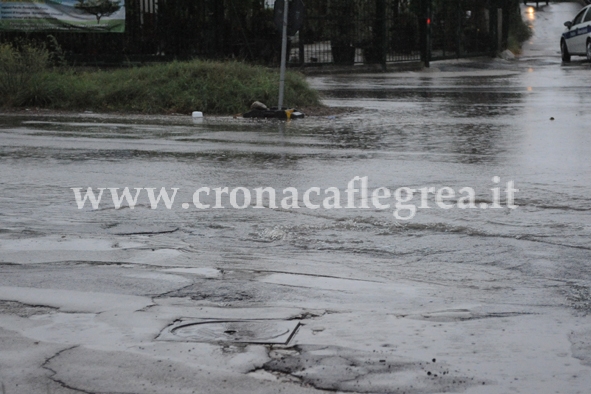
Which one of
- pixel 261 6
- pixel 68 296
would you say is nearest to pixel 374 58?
pixel 261 6

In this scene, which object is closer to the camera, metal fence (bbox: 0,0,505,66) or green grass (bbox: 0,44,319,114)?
green grass (bbox: 0,44,319,114)

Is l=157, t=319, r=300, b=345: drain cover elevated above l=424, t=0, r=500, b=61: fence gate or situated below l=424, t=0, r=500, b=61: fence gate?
below

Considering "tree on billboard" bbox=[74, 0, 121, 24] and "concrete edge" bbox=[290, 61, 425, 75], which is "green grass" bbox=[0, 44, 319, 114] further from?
"concrete edge" bbox=[290, 61, 425, 75]

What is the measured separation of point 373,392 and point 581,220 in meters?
4.13

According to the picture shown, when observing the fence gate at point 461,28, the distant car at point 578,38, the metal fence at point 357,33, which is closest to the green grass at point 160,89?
the metal fence at point 357,33

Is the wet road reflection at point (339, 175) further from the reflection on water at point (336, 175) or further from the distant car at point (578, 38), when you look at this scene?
the distant car at point (578, 38)

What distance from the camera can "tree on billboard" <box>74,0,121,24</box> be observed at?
27.0 meters

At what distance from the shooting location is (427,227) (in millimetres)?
7645

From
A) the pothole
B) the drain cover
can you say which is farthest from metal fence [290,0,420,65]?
the drain cover

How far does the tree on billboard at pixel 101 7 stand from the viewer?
27.0m

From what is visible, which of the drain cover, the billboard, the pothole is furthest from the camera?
the billboard

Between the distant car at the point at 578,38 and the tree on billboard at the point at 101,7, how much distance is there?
641 inches

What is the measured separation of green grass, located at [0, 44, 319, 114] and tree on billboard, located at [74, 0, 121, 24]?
722 centimetres

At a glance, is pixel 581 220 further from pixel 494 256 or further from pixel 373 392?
pixel 373 392
